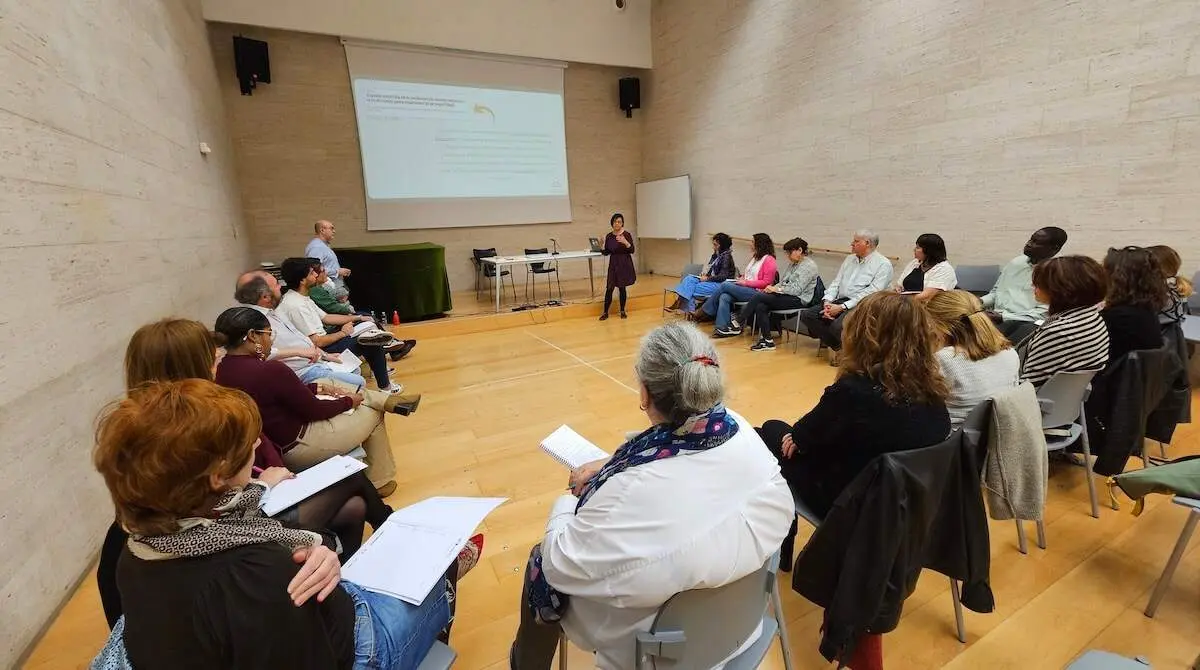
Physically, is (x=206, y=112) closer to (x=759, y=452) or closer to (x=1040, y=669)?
(x=759, y=452)

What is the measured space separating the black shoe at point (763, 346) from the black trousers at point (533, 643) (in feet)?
12.8

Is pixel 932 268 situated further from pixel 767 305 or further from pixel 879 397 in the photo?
pixel 879 397

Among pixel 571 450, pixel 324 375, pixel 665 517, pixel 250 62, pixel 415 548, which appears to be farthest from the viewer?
pixel 250 62

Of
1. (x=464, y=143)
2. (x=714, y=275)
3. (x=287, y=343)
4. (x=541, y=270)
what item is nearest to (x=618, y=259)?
(x=714, y=275)

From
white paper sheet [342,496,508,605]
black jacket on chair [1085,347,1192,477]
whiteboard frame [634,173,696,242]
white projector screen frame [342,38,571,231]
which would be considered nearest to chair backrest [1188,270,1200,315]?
black jacket on chair [1085,347,1192,477]

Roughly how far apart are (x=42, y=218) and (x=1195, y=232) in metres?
6.20

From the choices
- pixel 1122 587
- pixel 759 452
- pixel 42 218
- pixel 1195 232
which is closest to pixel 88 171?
pixel 42 218

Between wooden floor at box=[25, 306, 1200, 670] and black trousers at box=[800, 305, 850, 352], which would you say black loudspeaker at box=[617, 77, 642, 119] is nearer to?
black trousers at box=[800, 305, 850, 352]

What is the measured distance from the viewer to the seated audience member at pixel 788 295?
4.80 m

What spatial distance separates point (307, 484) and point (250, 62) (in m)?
6.56

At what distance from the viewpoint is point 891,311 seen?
4.72 feet

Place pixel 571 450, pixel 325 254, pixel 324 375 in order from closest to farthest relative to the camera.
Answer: pixel 571 450, pixel 324 375, pixel 325 254

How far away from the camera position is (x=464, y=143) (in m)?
7.13

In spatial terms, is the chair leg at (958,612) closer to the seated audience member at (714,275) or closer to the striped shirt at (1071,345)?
the striped shirt at (1071,345)
